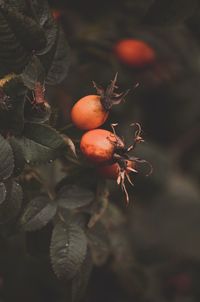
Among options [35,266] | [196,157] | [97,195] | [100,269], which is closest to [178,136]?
[196,157]

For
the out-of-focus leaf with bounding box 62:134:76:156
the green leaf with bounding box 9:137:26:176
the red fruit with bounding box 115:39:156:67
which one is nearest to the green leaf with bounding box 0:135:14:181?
the green leaf with bounding box 9:137:26:176

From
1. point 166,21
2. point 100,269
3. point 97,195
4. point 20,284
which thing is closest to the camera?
point 97,195

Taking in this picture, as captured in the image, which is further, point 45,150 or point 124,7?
point 124,7

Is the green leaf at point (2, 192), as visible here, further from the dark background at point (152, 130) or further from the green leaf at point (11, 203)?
the dark background at point (152, 130)

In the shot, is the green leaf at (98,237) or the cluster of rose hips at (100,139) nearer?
the cluster of rose hips at (100,139)

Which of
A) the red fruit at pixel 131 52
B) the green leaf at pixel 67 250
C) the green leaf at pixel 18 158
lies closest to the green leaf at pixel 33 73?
the green leaf at pixel 18 158

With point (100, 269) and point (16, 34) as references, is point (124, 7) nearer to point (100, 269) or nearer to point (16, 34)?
point (16, 34)

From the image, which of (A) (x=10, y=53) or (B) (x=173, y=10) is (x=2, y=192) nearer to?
(A) (x=10, y=53)
